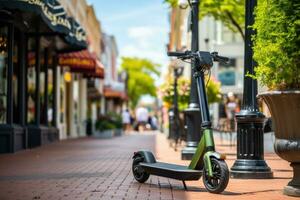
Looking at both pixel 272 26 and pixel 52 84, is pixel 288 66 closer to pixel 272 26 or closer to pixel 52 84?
pixel 272 26

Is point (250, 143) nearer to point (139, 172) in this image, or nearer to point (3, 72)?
point (139, 172)

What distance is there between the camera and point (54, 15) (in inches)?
618

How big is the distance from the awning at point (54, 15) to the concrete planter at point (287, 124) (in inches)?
293

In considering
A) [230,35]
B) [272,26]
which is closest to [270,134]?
[272,26]

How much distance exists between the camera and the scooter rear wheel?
8466 millimetres

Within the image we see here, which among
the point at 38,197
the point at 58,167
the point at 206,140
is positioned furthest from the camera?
the point at 58,167

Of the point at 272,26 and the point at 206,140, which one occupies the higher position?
the point at 272,26

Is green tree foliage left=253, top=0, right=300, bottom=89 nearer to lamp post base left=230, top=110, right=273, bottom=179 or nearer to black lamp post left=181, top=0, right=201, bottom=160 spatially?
lamp post base left=230, top=110, right=273, bottom=179

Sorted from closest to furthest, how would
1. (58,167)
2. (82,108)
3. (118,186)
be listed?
(118,186) < (58,167) < (82,108)

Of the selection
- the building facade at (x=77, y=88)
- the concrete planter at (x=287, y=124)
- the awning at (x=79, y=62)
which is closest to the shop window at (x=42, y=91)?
the awning at (x=79, y=62)

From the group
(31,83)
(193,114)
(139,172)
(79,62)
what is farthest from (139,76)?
(139,172)

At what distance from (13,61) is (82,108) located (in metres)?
18.1

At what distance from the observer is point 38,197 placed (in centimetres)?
705

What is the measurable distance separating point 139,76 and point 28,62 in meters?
80.9
